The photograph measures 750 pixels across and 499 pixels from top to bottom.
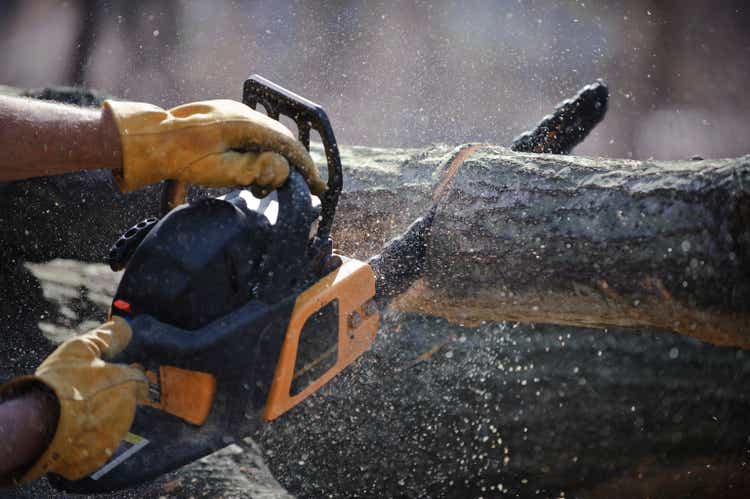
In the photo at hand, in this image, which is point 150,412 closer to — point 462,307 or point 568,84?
point 462,307

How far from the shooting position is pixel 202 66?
5.55m

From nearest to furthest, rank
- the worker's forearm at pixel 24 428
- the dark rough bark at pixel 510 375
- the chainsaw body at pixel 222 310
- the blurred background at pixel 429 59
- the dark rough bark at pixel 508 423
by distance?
1. the worker's forearm at pixel 24 428
2. the chainsaw body at pixel 222 310
3. the dark rough bark at pixel 510 375
4. the dark rough bark at pixel 508 423
5. the blurred background at pixel 429 59

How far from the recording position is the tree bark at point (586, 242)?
6.14 ft

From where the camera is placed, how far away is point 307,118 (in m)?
1.73

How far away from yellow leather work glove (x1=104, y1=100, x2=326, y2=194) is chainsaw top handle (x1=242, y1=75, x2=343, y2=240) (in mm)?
80

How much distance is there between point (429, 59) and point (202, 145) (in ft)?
14.0

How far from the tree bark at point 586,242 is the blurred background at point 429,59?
284 cm

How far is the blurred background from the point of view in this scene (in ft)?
16.9

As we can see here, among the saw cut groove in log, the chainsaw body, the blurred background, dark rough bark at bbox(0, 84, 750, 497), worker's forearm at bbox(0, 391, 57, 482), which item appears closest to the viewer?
worker's forearm at bbox(0, 391, 57, 482)

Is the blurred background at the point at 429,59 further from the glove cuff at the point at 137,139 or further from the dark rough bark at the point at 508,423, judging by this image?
the glove cuff at the point at 137,139

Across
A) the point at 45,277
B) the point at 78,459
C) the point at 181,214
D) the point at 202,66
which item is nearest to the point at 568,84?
the point at 202,66

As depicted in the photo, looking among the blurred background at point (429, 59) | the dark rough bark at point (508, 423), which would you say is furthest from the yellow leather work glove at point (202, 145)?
the blurred background at point (429, 59)

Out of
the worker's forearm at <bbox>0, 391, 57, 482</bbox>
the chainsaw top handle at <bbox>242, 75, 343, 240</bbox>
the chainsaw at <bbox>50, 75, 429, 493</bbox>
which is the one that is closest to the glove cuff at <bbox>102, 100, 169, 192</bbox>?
the chainsaw at <bbox>50, 75, 429, 493</bbox>

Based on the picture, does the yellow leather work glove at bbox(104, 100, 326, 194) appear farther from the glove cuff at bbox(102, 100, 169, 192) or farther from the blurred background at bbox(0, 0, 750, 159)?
the blurred background at bbox(0, 0, 750, 159)
